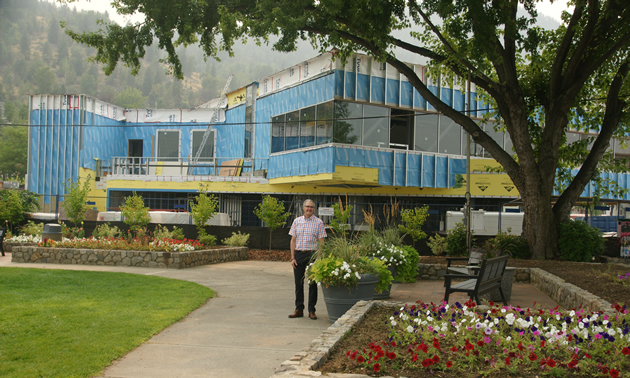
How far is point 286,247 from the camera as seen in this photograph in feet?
64.3

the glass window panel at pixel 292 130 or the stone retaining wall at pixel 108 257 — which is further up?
the glass window panel at pixel 292 130

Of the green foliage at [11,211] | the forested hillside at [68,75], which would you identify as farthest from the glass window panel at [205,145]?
the forested hillside at [68,75]

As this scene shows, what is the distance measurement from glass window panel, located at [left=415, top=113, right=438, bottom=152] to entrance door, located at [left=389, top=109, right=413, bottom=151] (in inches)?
14.0

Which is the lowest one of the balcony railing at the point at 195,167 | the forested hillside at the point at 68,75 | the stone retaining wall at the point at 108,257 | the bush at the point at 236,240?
the stone retaining wall at the point at 108,257

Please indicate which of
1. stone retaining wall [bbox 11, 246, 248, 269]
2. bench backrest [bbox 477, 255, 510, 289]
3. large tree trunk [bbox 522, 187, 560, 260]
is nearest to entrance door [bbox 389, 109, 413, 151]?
large tree trunk [bbox 522, 187, 560, 260]

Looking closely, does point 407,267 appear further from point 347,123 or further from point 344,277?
point 347,123

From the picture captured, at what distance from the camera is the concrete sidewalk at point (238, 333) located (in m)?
5.07

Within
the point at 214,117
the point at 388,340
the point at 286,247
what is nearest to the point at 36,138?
the point at 214,117

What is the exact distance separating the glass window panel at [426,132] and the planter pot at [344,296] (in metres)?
16.0

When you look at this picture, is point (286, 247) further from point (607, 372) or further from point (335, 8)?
point (607, 372)

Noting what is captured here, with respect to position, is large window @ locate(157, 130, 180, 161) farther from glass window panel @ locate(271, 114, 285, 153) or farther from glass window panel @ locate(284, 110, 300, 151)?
glass window panel @ locate(284, 110, 300, 151)

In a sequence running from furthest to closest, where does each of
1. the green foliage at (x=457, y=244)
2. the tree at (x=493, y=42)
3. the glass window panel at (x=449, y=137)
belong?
the glass window panel at (x=449, y=137), the green foliage at (x=457, y=244), the tree at (x=493, y=42)

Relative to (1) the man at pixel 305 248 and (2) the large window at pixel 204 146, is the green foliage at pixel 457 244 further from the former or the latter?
(2) the large window at pixel 204 146

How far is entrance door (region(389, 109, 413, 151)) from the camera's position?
2219cm
